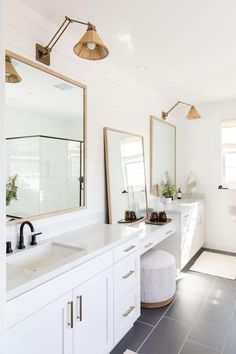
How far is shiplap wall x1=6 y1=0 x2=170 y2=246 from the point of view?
184 cm

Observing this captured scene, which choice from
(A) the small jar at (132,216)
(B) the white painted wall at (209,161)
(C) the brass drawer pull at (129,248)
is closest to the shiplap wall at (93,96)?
(A) the small jar at (132,216)

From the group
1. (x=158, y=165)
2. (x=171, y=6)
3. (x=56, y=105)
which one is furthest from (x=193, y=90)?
(x=56, y=105)

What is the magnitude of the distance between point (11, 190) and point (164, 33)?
1.88 meters

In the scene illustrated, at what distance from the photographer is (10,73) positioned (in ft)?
5.88

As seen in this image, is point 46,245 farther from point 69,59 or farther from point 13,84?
point 69,59

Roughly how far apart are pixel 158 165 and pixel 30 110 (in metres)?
2.40

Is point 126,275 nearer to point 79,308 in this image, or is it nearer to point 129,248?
point 129,248

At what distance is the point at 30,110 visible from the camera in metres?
1.94

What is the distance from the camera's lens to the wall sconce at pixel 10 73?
174 cm

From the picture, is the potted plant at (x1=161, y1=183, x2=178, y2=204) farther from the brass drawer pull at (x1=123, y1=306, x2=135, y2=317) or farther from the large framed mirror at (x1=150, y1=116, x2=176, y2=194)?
the brass drawer pull at (x1=123, y1=306, x2=135, y2=317)

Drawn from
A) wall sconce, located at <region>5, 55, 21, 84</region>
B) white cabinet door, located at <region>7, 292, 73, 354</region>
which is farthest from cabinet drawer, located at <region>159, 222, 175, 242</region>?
wall sconce, located at <region>5, 55, 21, 84</region>

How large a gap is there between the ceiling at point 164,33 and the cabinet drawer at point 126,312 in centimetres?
228

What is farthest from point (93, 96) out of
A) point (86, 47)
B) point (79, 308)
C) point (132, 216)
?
point (79, 308)

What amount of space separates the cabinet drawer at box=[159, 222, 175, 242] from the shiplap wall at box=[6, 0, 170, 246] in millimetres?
735
